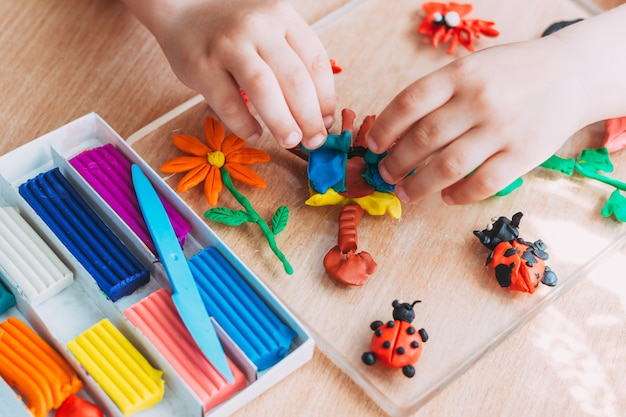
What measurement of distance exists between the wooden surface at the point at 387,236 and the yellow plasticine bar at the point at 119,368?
9 cm

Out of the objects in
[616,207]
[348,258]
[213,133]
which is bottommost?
[616,207]

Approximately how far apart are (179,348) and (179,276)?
0.06m

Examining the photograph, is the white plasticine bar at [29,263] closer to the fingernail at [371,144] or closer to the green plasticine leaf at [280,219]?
the green plasticine leaf at [280,219]

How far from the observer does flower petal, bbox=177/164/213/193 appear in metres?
0.68

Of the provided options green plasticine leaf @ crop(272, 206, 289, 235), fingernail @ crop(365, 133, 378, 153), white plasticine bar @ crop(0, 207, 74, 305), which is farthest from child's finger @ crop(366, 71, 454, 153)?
white plasticine bar @ crop(0, 207, 74, 305)

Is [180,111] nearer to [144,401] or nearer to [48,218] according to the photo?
[48,218]

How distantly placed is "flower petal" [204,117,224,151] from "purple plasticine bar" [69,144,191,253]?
0.10 meters

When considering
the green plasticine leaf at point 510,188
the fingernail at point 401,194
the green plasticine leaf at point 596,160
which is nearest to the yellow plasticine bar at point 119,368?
the fingernail at point 401,194

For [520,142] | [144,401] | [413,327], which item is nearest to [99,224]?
[144,401]

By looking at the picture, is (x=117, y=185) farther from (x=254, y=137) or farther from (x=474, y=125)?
(x=474, y=125)

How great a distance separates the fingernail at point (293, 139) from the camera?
25.7 inches

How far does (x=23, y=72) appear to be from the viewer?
770 millimetres

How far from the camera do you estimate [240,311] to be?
0.58 metres

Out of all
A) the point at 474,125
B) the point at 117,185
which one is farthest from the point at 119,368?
the point at 474,125
